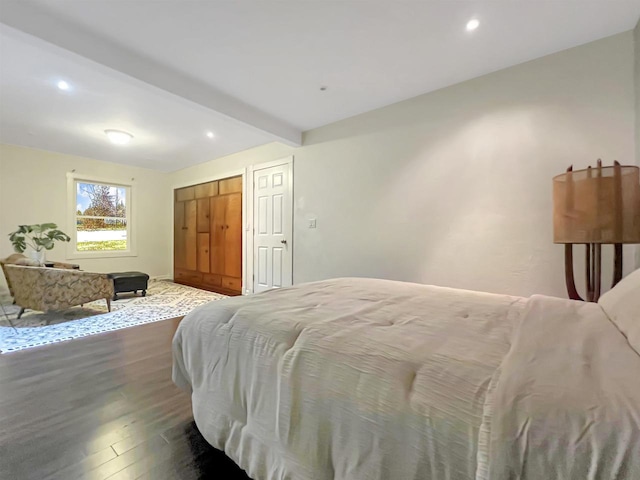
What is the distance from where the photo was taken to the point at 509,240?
94.0 inches

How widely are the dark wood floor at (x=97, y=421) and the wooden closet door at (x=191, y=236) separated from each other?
3477 millimetres

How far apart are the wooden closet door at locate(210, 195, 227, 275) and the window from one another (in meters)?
2.05

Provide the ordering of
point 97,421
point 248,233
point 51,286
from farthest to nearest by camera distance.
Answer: point 248,233 → point 51,286 → point 97,421

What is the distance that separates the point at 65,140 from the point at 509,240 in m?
6.15

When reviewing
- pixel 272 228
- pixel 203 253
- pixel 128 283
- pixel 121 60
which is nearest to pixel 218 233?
pixel 203 253

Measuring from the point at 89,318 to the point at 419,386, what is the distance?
12.9 ft

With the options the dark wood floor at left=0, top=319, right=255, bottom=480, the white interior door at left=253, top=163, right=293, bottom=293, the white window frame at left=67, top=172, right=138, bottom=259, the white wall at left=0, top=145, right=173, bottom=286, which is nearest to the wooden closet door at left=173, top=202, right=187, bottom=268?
the white wall at left=0, top=145, right=173, bottom=286

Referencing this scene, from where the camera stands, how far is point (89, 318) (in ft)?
10.6

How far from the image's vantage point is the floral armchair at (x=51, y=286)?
Result: 303 centimetres

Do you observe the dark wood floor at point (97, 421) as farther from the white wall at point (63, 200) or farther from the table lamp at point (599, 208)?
the white wall at point (63, 200)

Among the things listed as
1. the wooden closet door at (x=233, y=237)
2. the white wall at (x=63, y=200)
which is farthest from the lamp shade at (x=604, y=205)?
the white wall at (x=63, y=200)

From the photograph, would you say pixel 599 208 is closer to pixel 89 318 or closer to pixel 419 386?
pixel 419 386

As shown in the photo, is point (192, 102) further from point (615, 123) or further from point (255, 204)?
point (615, 123)

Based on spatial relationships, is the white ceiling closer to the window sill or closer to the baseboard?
the window sill
